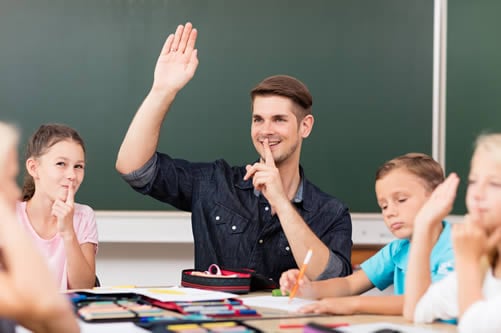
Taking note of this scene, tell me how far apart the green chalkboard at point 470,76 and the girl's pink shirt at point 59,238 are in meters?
2.09

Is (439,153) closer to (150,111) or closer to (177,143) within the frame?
(177,143)

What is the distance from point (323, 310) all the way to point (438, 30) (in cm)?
255

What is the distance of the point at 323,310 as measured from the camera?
198 centimetres

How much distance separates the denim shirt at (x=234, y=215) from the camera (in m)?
2.88

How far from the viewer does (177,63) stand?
113 inches

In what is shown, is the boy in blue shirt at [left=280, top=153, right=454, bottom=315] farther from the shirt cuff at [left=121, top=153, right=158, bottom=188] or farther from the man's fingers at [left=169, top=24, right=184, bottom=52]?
the man's fingers at [left=169, top=24, right=184, bottom=52]

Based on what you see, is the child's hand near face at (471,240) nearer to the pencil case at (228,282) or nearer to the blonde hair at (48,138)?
the pencil case at (228,282)

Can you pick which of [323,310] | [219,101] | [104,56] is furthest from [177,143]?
[323,310]

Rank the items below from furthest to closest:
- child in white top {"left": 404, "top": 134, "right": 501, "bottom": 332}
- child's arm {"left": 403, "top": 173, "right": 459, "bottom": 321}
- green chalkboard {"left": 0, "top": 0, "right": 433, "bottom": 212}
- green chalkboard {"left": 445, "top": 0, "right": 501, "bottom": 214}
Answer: green chalkboard {"left": 445, "top": 0, "right": 501, "bottom": 214}
green chalkboard {"left": 0, "top": 0, "right": 433, "bottom": 212}
child's arm {"left": 403, "top": 173, "right": 459, "bottom": 321}
child in white top {"left": 404, "top": 134, "right": 501, "bottom": 332}

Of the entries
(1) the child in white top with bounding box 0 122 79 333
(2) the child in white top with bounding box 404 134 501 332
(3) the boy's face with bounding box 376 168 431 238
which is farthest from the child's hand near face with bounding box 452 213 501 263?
(1) the child in white top with bounding box 0 122 79 333

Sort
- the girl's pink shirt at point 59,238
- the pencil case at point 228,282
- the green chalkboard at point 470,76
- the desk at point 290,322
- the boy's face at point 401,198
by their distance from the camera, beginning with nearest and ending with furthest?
the desk at point 290,322 → the boy's face at point 401,198 → the pencil case at point 228,282 → the girl's pink shirt at point 59,238 → the green chalkboard at point 470,76

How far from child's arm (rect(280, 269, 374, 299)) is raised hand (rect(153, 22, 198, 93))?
94 cm

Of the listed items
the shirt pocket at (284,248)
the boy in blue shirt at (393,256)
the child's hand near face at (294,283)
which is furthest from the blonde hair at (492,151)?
the shirt pocket at (284,248)

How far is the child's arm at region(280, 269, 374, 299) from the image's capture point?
7.25 ft
